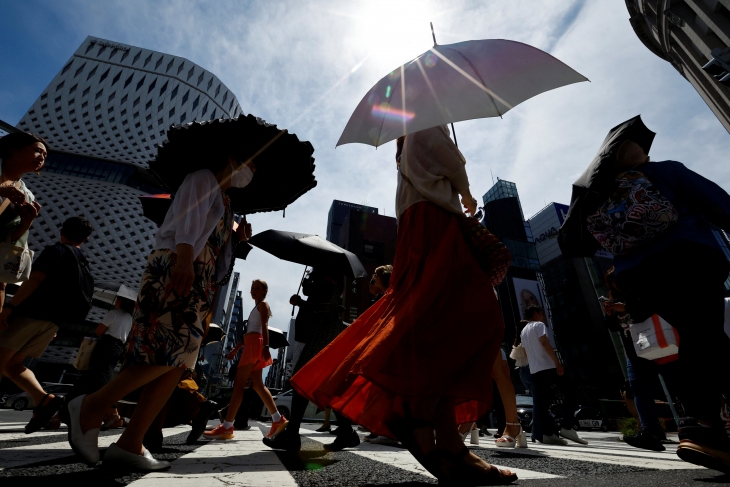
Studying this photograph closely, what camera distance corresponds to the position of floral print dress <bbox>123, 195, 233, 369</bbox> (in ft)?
5.49

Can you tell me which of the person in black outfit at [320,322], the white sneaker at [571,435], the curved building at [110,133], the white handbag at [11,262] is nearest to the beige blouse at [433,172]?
the person in black outfit at [320,322]

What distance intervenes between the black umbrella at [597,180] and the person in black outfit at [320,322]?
6.40 ft

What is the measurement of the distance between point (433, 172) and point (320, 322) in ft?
6.12

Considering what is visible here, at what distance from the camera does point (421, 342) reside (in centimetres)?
143

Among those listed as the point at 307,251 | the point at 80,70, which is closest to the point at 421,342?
the point at 307,251

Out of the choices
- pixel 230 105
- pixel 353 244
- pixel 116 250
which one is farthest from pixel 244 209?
pixel 230 105

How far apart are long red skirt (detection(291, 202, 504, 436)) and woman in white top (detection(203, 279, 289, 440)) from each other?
249cm

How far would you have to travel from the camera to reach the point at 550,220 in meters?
50.4

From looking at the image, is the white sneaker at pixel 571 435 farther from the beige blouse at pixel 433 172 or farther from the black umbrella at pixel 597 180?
the beige blouse at pixel 433 172

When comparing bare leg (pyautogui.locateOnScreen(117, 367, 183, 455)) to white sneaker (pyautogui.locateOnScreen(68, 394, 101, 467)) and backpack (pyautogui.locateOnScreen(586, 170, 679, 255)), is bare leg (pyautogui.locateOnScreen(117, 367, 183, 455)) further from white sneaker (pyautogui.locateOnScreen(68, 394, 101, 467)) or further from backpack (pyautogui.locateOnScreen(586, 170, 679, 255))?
backpack (pyautogui.locateOnScreen(586, 170, 679, 255))

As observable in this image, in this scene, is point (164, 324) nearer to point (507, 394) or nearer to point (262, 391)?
point (262, 391)

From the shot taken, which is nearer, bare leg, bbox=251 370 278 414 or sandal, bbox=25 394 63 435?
sandal, bbox=25 394 63 435

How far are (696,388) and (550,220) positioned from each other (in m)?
54.5

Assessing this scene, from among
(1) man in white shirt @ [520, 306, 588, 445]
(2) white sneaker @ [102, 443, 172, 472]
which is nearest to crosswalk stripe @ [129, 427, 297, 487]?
(2) white sneaker @ [102, 443, 172, 472]
